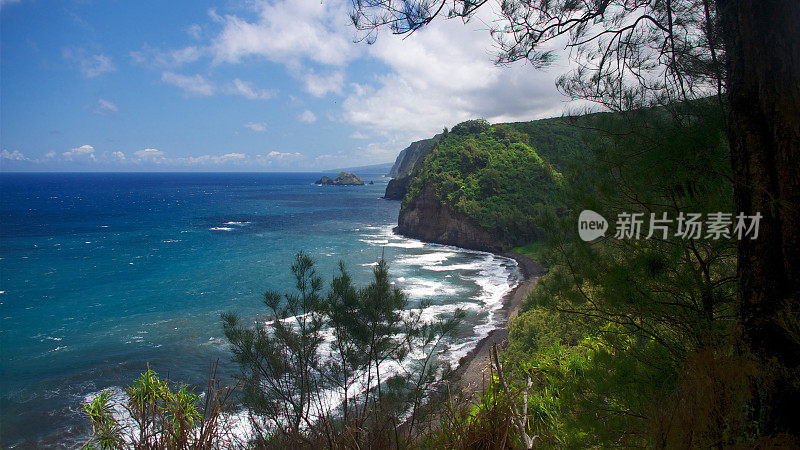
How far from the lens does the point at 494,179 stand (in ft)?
113

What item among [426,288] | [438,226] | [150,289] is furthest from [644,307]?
[438,226]

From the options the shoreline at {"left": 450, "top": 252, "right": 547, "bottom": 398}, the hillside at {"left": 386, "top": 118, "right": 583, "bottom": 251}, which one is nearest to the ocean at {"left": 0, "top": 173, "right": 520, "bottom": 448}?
the shoreline at {"left": 450, "top": 252, "right": 547, "bottom": 398}

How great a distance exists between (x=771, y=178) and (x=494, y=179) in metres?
32.9

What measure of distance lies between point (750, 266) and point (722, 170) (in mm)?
651

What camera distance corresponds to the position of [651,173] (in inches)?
116

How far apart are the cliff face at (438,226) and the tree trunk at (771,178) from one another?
91.0 ft

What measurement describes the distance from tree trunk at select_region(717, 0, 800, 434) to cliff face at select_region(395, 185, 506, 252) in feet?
91.0

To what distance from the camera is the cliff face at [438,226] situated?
30752 mm

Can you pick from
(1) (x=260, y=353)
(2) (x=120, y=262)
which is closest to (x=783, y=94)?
(1) (x=260, y=353)

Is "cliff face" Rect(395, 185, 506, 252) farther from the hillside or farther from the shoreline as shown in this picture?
the shoreline

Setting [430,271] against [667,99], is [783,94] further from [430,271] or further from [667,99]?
[430,271]

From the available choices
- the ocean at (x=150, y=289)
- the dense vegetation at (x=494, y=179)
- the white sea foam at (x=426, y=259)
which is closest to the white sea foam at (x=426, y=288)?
the ocean at (x=150, y=289)

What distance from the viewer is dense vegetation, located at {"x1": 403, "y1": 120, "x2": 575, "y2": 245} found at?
30.3m

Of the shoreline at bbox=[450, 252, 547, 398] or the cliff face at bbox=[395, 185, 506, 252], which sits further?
the cliff face at bbox=[395, 185, 506, 252]
